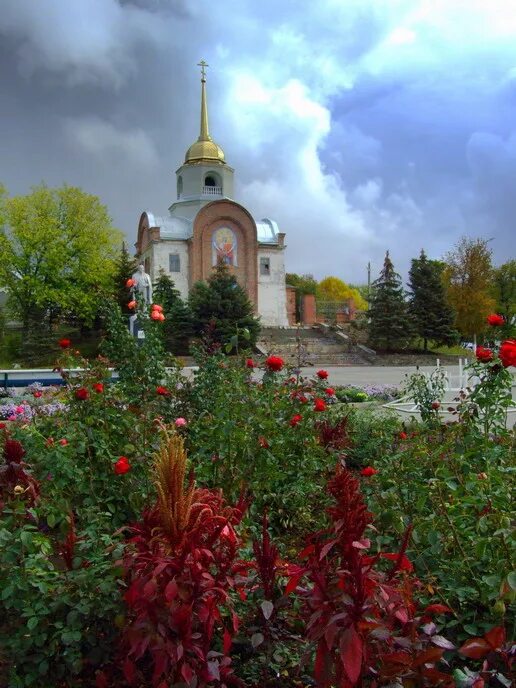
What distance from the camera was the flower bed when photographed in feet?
5.63

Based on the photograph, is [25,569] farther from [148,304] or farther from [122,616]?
[148,304]

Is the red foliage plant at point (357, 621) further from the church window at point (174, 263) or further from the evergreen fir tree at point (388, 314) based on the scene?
the church window at point (174, 263)

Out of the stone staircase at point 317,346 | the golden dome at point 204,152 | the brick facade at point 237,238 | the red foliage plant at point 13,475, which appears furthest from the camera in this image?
the golden dome at point 204,152

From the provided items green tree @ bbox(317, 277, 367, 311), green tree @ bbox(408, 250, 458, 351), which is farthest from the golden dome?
green tree @ bbox(317, 277, 367, 311)

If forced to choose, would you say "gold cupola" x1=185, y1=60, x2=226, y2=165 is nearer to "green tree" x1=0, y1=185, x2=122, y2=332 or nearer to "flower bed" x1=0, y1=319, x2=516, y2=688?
"green tree" x1=0, y1=185, x2=122, y2=332

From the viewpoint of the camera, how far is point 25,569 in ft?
7.27

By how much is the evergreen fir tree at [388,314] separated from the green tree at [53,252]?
1507cm

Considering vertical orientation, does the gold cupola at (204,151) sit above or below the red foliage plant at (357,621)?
above

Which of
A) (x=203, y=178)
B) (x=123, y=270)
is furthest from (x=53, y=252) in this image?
(x=203, y=178)

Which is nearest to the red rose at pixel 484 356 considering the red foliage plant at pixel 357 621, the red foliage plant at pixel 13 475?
the red foliage plant at pixel 357 621

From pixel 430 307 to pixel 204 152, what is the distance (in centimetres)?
2200

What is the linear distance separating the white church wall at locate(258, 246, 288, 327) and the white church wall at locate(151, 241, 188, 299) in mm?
5421

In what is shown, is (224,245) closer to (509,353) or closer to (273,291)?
(273,291)

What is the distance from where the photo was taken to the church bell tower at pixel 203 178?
154ft
